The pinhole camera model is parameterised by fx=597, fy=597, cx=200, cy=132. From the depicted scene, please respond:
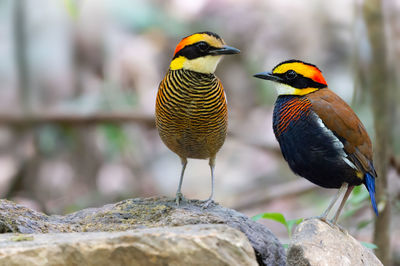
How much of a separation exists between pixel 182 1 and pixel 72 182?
5254mm

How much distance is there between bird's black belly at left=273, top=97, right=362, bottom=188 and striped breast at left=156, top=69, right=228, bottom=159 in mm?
618

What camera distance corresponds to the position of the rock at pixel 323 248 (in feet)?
10.5

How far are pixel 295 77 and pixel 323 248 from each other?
1.28m

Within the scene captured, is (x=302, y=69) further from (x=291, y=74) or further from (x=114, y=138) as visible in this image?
(x=114, y=138)

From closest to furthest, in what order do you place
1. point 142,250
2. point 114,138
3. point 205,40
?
point 142,250
point 205,40
point 114,138

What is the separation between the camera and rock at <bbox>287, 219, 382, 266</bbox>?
10.5 feet

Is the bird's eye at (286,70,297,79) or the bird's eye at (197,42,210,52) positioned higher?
the bird's eye at (197,42,210,52)

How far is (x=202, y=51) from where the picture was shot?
13.8 feet

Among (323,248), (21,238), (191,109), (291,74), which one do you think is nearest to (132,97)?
(191,109)

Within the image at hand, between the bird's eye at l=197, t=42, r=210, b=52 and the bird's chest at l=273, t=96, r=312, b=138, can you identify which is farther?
the bird's eye at l=197, t=42, r=210, b=52

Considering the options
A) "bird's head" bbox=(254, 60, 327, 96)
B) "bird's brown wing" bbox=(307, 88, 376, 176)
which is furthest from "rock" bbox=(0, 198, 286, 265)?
"bird's head" bbox=(254, 60, 327, 96)

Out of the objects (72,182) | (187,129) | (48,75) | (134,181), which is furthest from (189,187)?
(187,129)

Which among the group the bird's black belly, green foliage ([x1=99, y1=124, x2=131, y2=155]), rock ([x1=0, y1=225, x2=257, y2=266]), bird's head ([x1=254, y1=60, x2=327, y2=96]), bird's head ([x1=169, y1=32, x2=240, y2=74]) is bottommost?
green foliage ([x1=99, y1=124, x2=131, y2=155])

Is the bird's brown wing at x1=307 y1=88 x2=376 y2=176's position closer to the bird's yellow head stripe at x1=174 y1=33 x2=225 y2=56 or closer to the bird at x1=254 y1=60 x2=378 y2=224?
the bird at x1=254 y1=60 x2=378 y2=224
